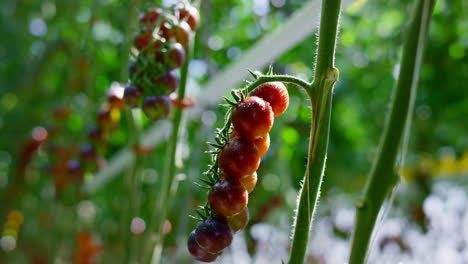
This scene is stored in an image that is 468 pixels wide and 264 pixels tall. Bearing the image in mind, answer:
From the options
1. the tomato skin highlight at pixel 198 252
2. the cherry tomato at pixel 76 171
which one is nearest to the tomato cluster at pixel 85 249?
the cherry tomato at pixel 76 171

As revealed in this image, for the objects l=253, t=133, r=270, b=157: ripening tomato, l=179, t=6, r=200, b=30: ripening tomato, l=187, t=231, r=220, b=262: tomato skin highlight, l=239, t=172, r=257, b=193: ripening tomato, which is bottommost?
l=187, t=231, r=220, b=262: tomato skin highlight

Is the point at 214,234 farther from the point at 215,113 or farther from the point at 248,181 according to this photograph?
the point at 215,113

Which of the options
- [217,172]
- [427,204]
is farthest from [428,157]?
[217,172]

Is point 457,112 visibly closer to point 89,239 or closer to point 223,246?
point 89,239

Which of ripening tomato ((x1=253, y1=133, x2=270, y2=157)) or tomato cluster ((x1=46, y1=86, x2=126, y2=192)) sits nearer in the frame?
ripening tomato ((x1=253, y1=133, x2=270, y2=157))

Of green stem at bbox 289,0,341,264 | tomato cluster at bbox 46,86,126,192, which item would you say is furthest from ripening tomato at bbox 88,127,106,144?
green stem at bbox 289,0,341,264

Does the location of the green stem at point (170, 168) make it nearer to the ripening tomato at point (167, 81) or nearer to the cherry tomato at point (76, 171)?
the ripening tomato at point (167, 81)

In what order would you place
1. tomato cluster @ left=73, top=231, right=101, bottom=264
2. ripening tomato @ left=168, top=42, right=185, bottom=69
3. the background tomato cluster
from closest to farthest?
ripening tomato @ left=168, top=42, right=185, bottom=69 < the background tomato cluster < tomato cluster @ left=73, top=231, right=101, bottom=264

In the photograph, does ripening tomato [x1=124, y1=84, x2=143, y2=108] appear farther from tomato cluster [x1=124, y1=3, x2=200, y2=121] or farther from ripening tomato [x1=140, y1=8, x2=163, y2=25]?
ripening tomato [x1=140, y1=8, x2=163, y2=25]

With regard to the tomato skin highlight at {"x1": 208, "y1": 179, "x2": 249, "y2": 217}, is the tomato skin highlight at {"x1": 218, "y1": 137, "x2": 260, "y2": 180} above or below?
above
